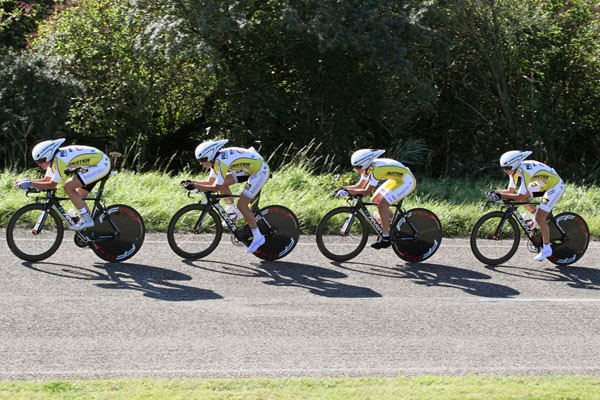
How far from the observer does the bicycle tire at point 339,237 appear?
1189cm

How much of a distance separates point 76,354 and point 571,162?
16443 mm

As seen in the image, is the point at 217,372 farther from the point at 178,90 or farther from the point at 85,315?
the point at 178,90

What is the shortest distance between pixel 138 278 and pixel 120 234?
2.70 feet

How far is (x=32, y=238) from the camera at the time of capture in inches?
457

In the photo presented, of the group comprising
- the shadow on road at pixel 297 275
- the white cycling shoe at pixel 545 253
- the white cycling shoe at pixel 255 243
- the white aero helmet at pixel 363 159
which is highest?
the white aero helmet at pixel 363 159

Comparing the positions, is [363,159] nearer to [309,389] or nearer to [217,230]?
[217,230]

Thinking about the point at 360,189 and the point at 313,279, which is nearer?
the point at 313,279

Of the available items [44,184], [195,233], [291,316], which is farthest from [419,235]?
[44,184]

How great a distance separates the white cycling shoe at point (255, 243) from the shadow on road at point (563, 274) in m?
2.83

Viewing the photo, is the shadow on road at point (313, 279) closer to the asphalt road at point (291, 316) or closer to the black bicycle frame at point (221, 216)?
the asphalt road at point (291, 316)

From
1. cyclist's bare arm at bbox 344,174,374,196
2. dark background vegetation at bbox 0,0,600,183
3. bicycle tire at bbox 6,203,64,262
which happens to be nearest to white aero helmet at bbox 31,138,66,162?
bicycle tire at bbox 6,203,64,262

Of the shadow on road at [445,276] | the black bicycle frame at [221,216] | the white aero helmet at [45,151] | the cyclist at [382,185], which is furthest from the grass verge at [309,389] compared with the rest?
the cyclist at [382,185]

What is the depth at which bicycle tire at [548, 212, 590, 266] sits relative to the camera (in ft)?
40.2

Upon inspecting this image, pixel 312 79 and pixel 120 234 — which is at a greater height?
pixel 312 79
